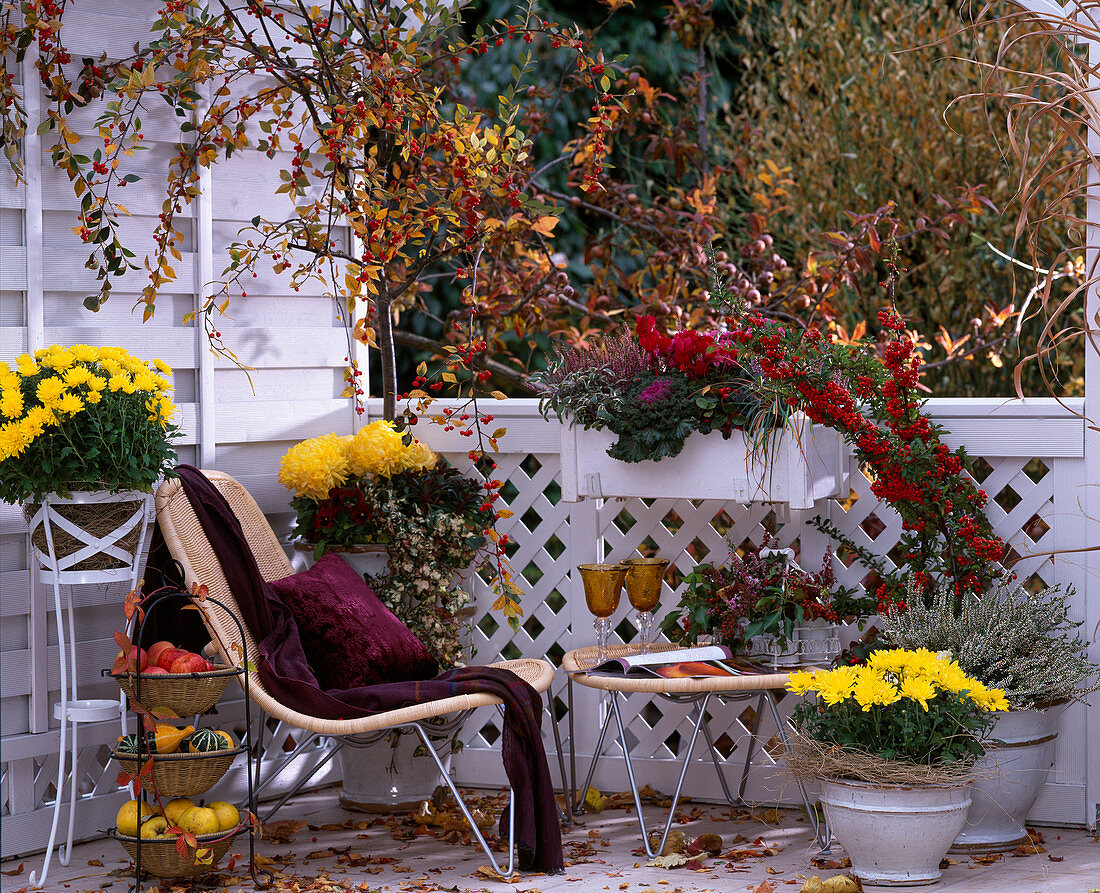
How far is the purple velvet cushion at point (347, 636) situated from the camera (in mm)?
3438

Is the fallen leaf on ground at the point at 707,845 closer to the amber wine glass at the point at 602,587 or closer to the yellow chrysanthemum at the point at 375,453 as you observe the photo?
the amber wine glass at the point at 602,587

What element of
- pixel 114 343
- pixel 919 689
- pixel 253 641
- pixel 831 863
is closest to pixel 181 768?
pixel 253 641

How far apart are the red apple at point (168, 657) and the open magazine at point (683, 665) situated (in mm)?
1008

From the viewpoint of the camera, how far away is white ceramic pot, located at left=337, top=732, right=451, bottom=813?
12.6ft

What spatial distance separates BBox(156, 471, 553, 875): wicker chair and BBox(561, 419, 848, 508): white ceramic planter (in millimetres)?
530

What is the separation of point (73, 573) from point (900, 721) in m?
1.94

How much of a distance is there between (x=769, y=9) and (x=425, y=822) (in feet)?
13.0

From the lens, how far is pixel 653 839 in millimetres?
3443

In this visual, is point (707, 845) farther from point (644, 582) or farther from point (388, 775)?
point (388, 775)

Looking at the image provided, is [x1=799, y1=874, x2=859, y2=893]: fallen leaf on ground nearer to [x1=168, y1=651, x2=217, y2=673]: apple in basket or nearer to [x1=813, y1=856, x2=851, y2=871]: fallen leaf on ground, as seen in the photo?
[x1=813, y1=856, x2=851, y2=871]: fallen leaf on ground

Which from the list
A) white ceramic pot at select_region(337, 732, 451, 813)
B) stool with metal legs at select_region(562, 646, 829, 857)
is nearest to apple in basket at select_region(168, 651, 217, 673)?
white ceramic pot at select_region(337, 732, 451, 813)

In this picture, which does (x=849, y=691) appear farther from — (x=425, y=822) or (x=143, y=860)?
(x=143, y=860)


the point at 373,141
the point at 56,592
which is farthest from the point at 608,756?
the point at 373,141

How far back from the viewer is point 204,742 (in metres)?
3.16
